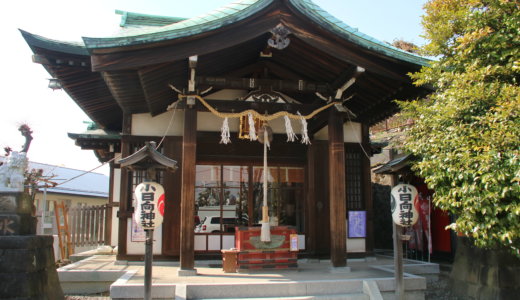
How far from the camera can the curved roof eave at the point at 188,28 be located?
22.4 ft

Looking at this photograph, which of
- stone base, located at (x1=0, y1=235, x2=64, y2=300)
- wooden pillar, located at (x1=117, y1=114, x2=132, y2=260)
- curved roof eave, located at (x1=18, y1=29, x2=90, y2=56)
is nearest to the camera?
stone base, located at (x1=0, y1=235, x2=64, y2=300)

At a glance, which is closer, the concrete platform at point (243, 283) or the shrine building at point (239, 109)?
the concrete platform at point (243, 283)

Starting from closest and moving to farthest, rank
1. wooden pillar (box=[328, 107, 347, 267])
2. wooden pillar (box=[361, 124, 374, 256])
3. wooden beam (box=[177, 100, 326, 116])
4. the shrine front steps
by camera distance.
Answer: the shrine front steps, wooden pillar (box=[328, 107, 347, 267]), wooden beam (box=[177, 100, 326, 116]), wooden pillar (box=[361, 124, 374, 256])

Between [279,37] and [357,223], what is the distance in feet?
18.3

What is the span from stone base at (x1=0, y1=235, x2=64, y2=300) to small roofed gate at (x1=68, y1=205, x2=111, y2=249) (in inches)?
262

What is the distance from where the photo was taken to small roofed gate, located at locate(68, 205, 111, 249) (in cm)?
1293

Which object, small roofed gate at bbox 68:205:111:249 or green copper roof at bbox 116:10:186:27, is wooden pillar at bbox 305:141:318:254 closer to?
green copper roof at bbox 116:10:186:27

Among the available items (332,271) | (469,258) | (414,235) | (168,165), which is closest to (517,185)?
(469,258)

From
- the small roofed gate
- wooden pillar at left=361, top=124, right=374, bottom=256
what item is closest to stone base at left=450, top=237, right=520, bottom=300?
wooden pillar at left=361, top=124, right=374, bottom=256

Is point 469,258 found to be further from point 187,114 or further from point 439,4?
point 187,114

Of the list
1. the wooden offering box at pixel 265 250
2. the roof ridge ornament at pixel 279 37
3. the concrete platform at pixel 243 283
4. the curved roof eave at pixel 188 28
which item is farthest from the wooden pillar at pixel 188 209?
the roof ridge ornament at pixel 279 37

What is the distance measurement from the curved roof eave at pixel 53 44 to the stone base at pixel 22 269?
3.66 m

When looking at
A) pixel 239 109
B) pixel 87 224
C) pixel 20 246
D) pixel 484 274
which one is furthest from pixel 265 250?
pixel 87 224

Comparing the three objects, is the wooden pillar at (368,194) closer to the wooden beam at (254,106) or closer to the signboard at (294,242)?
the wooden beam at (254,106)
